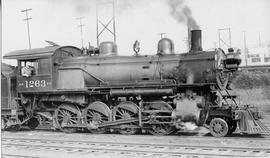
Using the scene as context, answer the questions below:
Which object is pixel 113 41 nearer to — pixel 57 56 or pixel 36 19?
pixel 57 56

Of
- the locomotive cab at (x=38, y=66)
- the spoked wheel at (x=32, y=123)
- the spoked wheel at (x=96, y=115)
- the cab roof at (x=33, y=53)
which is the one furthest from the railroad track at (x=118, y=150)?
the spoked wheel at (x=32, y=123)

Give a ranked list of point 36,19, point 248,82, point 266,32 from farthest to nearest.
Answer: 1. point 248,82
2. point 36,19
3. point 266,32

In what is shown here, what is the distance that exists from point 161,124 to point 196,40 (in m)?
3.22

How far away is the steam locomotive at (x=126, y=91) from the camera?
12172 millimetres

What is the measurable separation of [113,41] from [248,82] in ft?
34.9

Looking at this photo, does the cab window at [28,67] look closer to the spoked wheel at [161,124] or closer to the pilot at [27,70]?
the pilot at [27,70]

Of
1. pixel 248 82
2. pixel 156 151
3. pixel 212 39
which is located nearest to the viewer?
pixel 156 151

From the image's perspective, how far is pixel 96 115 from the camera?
13.7 m

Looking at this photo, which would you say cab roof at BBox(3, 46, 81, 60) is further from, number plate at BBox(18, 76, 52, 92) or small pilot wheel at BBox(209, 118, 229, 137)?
small pilot wheel at BBox(209, 118, 229, 137)

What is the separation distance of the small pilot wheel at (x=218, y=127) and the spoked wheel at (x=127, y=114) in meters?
2.76

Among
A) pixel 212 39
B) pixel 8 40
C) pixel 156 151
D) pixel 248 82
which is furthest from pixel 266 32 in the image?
pixel 248 82

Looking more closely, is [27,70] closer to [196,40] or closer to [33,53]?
[33,53]

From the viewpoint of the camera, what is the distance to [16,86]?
15.8 m

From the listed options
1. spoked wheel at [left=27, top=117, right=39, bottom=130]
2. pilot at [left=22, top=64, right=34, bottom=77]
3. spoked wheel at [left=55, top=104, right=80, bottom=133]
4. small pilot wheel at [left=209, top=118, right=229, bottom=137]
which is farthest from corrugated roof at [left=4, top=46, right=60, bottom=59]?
small pilot wheel at [left=209, top=118, right=229, bottom=137]
